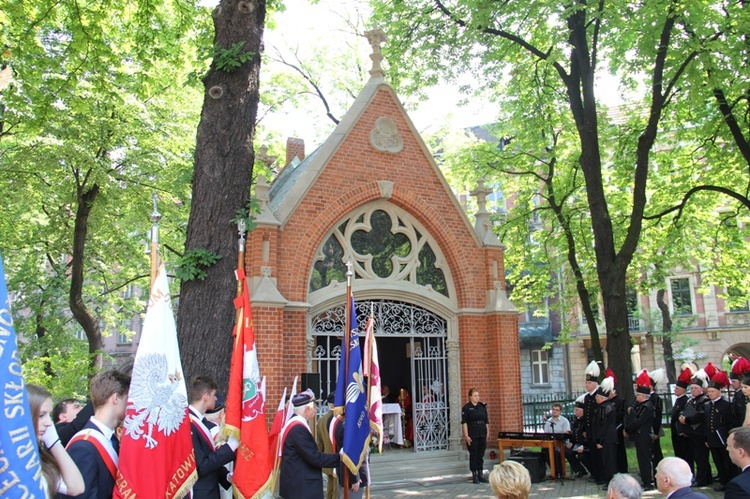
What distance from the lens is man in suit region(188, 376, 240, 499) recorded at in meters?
5.38

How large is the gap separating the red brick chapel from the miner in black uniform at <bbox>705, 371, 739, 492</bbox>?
4.09m

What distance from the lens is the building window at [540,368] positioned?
38.2 m

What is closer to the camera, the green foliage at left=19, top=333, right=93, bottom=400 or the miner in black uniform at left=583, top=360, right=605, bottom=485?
the miner in black uniform at left=583, top=360, right=605, bottom=485

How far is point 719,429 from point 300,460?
7268 millimetres

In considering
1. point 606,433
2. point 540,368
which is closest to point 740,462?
point 606,433

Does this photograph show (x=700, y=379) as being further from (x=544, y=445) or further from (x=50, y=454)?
(x=50, y=454)

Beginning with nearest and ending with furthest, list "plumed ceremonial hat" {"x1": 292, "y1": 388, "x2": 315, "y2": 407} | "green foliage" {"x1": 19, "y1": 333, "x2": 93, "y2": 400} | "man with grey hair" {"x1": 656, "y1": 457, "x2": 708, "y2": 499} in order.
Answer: "man with grey hair" {"x1": 656, "y1": 457, "x2": 708, "y2": 499} < "plumed ceremonial hat" {"x1": 292, "y1": 388, "x2": 315, "y2": 407} < "green foliage" {"x1": 19, "y1": 333, "x2": 93, "y2": 400}

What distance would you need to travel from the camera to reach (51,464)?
3467 mm

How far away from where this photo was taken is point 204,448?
17.9ft

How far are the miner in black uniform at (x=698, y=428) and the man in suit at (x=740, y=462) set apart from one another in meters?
6.49

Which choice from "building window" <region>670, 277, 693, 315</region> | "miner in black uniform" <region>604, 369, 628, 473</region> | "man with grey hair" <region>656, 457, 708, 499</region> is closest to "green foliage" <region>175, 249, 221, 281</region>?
"man with grey hair" <region>656, 457, 708, 499</region>

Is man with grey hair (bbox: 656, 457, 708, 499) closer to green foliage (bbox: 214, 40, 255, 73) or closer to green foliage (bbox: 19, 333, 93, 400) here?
green foliage (bbox: 214, 40, 255, 73)

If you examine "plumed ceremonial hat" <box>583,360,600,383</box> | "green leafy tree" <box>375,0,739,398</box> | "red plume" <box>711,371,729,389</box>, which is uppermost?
"green leafy tree" <box>375,0,739,398</box>

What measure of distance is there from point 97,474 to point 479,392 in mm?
10751
